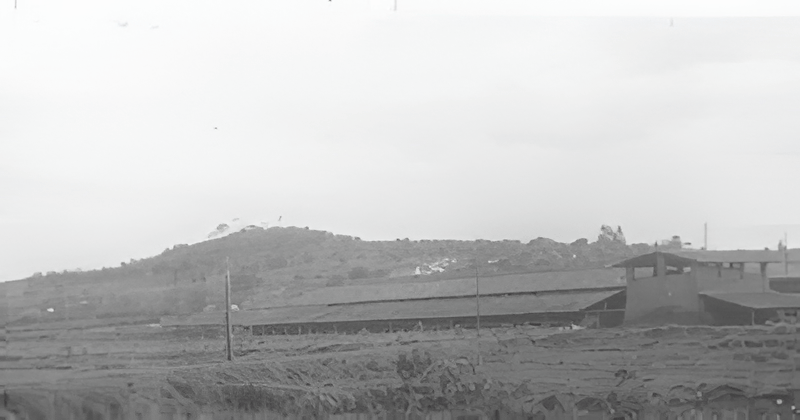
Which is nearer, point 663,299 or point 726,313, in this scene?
point 726,313

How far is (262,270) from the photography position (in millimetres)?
5766

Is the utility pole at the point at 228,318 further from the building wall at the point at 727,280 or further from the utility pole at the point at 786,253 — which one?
the utility pole at the point at 786,253

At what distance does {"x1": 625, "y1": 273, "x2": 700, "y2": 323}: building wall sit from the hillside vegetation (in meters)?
0.62

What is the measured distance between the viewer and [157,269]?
19.1 feet

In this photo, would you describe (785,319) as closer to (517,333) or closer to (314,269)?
(517,333)

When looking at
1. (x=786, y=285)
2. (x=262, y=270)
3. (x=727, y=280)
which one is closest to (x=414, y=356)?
(x=262, y=270)

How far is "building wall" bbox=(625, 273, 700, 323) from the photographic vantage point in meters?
5.38

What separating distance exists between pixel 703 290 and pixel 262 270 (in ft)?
9.45

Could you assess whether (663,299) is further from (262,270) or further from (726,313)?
(262,270)

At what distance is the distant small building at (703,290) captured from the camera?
5297 mm

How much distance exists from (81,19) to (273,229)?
1.93 m

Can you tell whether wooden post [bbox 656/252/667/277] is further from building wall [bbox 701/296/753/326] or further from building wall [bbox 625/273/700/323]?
building wall [bbox 701/296/753/326]

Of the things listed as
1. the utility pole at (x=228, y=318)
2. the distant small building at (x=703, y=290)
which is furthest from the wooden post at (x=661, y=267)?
the utility pole at (x=228, y=318)

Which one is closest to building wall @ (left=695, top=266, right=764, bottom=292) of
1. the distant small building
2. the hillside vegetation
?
the distant small building
